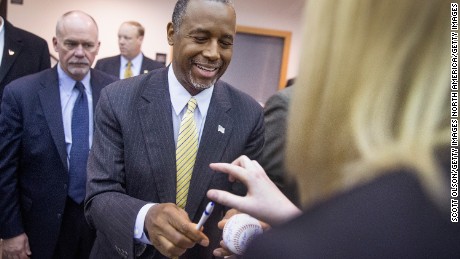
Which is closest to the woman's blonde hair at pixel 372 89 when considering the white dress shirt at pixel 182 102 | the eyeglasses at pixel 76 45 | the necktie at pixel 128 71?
the white dress shirt at pixel 182 102

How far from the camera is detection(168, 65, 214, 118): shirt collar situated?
1763mm

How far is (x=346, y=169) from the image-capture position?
Result: 2.05 ft

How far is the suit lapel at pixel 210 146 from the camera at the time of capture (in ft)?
5.48

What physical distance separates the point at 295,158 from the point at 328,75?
145mm

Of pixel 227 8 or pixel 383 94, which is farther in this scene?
pixel 227 8

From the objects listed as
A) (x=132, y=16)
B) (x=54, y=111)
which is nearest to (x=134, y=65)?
(x=132, y=16)

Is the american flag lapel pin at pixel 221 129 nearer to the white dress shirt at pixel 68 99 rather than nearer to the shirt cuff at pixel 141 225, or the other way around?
the shirt cuff at pixel 141 225

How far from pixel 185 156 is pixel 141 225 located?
337mm

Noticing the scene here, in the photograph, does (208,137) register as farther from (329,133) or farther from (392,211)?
(392,211)

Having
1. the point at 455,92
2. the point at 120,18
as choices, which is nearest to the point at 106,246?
the point at 455,92

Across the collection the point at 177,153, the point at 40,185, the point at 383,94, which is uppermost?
the point at 383,94

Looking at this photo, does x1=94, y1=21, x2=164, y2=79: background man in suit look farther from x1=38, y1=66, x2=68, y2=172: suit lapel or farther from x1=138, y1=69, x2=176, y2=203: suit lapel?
x1=138, y1=69, x2=176, y2=203: suit lapel

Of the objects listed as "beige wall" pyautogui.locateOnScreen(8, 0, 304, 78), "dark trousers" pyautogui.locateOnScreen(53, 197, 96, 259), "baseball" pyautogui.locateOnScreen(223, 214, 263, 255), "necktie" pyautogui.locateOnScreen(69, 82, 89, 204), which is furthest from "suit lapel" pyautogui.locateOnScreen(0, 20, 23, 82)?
"beige wall" pyautogui.locateOnScreen(8, 0, 304, 78)

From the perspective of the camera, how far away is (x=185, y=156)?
169 centimetres
